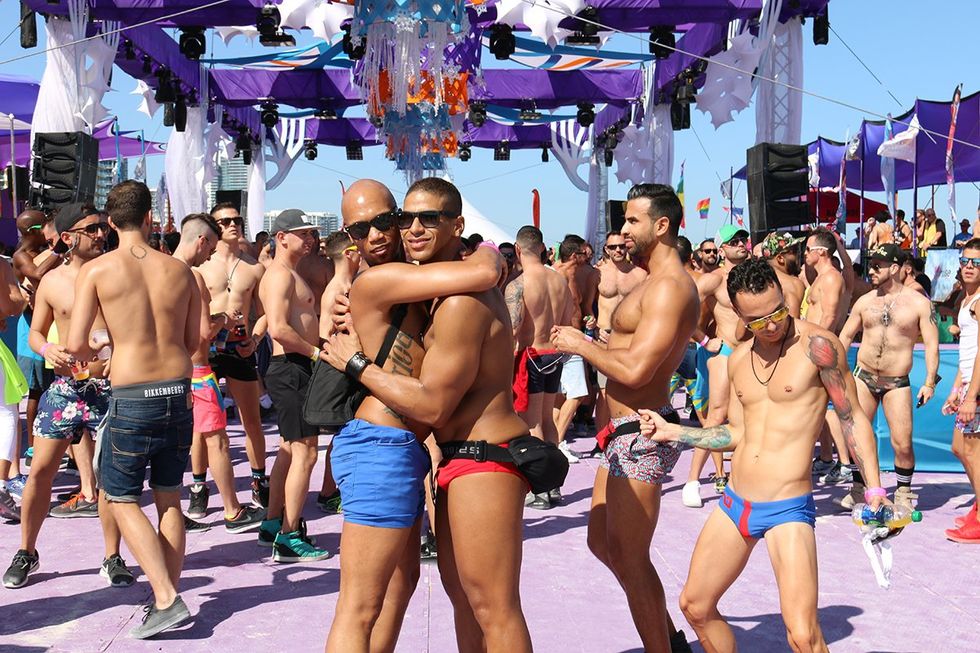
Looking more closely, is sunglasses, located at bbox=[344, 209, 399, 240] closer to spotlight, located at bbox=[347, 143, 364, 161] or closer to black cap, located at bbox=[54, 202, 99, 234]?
black cap, located at bbox=[54, 202, 99, 234]

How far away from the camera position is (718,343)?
814cm

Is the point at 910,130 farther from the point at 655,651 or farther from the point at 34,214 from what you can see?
the point at 655,651

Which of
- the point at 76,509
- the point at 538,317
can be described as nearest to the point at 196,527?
the point at 76,509

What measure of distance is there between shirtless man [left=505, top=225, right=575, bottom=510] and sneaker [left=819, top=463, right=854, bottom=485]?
218 cm

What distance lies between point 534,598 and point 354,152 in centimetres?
2728

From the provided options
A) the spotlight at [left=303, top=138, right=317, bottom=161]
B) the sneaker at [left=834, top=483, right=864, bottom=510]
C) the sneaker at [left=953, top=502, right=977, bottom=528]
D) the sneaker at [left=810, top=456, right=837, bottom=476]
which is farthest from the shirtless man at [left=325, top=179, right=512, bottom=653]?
the spotlight at [left=303, top=138, right=317, bottom=161]

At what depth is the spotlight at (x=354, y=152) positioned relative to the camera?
31.0m

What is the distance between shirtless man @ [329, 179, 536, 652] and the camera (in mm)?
3098

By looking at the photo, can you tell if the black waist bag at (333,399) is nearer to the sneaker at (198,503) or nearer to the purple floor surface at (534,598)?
the purple floor surface at (534,598)

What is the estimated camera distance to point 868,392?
297 inches

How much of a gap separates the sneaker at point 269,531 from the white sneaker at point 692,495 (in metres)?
2.85

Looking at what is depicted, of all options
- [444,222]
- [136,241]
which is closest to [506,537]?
[444,222]

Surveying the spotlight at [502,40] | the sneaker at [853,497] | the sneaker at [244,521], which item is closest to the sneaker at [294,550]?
the sneaker at [244,521]

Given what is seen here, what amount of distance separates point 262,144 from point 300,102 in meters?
4.66
